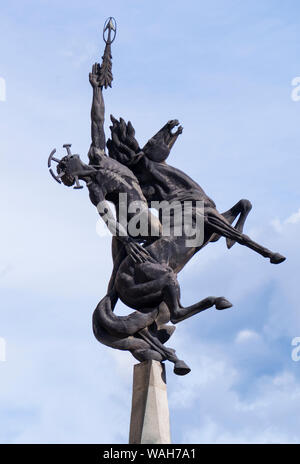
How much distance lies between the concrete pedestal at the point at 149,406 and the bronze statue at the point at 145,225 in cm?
24

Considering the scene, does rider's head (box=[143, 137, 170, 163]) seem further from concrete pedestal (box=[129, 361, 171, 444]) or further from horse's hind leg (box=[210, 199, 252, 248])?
concrete pedestal (box=[129, 361, 171, 444])

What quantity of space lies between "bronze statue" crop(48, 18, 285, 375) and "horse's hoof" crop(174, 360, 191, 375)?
15 mm

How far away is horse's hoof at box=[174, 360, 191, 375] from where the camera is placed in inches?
552

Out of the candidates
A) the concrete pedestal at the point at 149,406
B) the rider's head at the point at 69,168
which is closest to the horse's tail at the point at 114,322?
the concrete pedestal at the point at 149,406

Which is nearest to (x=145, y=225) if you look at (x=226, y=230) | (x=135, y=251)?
(x=135, y=251)

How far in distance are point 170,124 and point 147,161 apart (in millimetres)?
767

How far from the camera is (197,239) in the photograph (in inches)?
592

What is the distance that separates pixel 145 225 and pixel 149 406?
→ 292 centimetres

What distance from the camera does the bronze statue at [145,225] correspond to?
14367 millimetres

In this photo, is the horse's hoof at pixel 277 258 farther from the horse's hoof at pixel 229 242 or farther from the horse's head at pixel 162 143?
the horse's head at pixel 162 143
